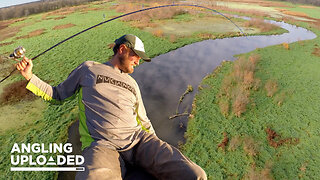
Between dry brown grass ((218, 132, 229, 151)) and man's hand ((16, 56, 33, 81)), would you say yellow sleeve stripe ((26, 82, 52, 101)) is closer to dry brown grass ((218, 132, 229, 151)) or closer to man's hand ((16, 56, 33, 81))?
man's hand ((16, 56, 33, 81))

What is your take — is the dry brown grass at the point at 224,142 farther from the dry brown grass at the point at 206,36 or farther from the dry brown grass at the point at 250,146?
the dry brown grass at the point at 206,36

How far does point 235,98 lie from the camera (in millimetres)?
8750

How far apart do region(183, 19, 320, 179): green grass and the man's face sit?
4103 mm

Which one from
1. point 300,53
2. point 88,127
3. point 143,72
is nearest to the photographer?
point 88,127

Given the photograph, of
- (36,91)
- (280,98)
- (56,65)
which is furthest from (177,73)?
(36,91)

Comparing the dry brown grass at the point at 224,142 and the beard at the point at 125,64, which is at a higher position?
the beard at the point at 125,64

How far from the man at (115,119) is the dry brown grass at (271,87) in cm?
805

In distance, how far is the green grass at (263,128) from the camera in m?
5.63

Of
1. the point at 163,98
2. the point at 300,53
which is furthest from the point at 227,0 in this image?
the point at 163,98

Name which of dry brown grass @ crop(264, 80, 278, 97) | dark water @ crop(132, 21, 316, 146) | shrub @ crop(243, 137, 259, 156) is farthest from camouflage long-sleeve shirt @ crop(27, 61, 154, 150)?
dry brown grass @ crop(264, 80, 278, 97)

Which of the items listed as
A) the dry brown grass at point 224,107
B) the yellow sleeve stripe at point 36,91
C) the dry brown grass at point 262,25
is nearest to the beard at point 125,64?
the yellow sleeve stripe at point 36,91

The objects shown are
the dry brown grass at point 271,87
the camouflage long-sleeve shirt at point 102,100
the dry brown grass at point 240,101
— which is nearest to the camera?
the camouflage long-sleeve shirt at point 102,100

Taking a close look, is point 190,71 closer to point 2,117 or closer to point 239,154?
point 239,154

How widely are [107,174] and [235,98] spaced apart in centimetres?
760
